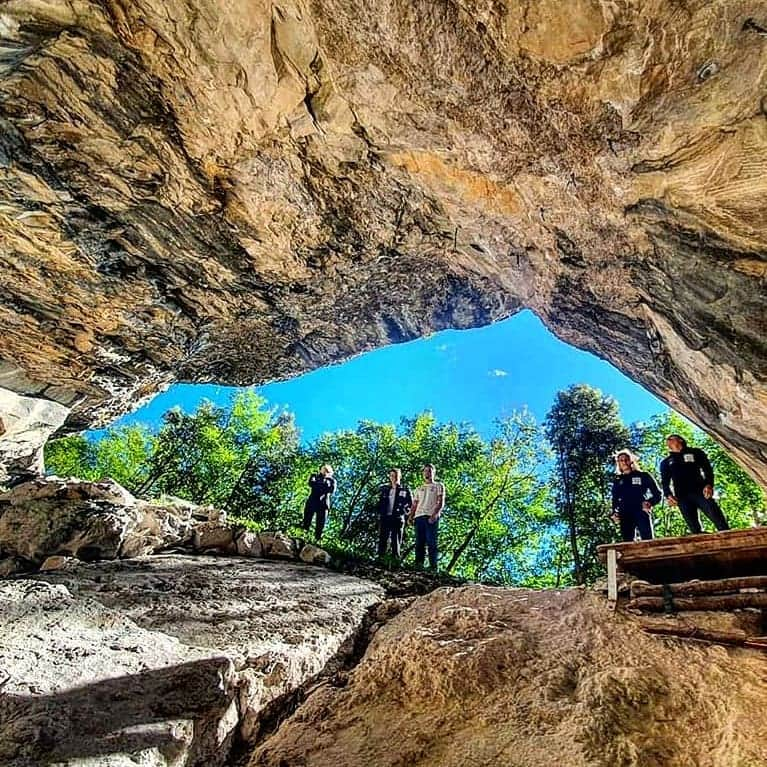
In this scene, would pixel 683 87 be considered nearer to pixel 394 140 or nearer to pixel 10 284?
pixel 394 140

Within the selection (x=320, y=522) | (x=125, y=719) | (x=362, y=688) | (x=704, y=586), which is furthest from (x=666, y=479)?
(x=320, y=522)

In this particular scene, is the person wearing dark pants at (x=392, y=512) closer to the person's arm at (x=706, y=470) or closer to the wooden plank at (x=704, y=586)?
the person's arm at (x=706, y=470)

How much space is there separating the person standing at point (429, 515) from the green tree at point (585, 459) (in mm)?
8871

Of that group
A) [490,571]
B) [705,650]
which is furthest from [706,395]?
[490,571]

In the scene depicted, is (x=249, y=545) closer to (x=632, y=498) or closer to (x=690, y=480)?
(x=632, y=498)

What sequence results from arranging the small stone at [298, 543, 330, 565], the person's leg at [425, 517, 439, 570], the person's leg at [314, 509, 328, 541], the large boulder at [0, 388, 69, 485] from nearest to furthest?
1. the small stone at [298, 543, 330, 565]
2. the person's leg at [425, 517, 439, 570]
3. the large boulder at [0, 388, 69, 485]
4. the person's leg at [314, 509, 328, 541]

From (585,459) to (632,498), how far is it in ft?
35.8

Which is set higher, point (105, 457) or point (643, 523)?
point (105, 457)

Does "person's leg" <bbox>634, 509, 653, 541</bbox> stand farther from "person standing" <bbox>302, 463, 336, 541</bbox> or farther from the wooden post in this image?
"person standing" <bbox>302, 463, 336, 541</bbox>

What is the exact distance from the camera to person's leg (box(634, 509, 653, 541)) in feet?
23.3

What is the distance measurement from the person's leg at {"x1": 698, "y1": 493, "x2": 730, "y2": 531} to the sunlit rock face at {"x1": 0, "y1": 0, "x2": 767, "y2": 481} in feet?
2.31

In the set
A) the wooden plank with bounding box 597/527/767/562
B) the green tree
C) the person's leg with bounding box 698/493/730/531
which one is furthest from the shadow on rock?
the green tree

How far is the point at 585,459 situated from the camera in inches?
687

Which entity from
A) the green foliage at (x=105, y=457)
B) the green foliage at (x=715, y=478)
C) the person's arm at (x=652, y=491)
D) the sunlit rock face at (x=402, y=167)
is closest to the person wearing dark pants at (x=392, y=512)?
the sunlit rock face at (x=402, y=167)
